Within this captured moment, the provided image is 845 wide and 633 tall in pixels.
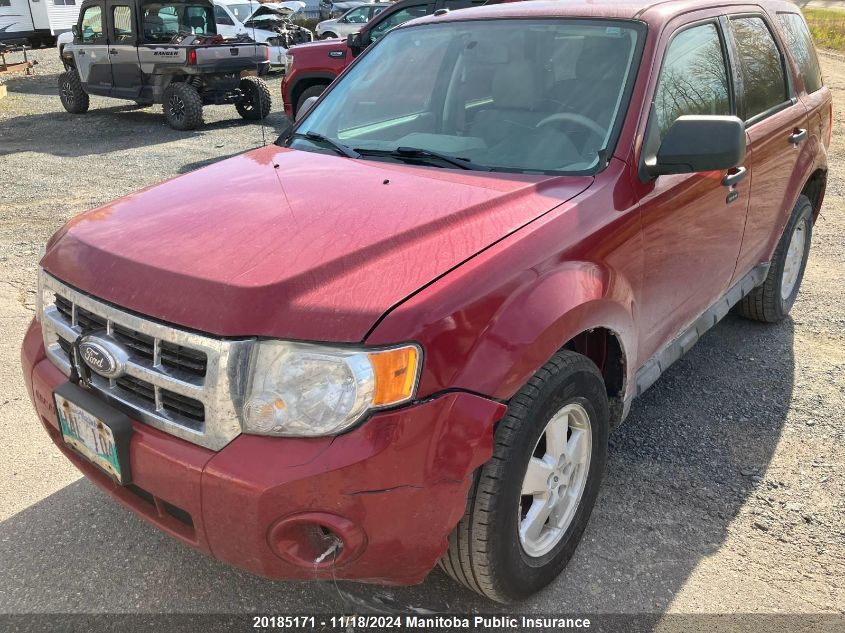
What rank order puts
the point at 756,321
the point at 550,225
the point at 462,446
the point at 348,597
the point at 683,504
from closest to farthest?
the point at 462,446
the point at 550,225
the point at 348,597
the point at 683,504
the point at 756,321

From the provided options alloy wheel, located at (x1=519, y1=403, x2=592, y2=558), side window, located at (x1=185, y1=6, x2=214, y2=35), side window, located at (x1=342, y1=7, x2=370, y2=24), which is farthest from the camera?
side window, located at (x1=342, y1=7, x2=370, y2=24)

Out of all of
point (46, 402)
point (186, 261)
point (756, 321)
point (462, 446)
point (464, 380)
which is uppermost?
point (186, 261)

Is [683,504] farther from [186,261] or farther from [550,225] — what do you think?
[186,261]

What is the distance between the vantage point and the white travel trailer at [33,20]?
74.3 feet

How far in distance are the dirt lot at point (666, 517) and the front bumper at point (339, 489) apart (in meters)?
0.56

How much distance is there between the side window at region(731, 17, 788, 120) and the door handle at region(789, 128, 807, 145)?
0.59 ft

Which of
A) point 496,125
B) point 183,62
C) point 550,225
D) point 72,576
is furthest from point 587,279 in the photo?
point 183,62

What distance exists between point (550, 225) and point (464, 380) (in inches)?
24.6

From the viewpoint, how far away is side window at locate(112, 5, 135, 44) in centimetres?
1161

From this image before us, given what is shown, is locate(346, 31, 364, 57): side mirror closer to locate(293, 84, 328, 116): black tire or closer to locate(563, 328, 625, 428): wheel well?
locate(293, 84, 328, 116): black tire

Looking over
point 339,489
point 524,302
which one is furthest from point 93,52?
point 339,489

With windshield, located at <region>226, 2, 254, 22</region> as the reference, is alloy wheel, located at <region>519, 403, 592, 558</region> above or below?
below

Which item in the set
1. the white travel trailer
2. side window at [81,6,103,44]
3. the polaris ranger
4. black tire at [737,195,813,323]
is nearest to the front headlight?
black tire at [737,195,813,323]

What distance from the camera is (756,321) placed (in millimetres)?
4547
